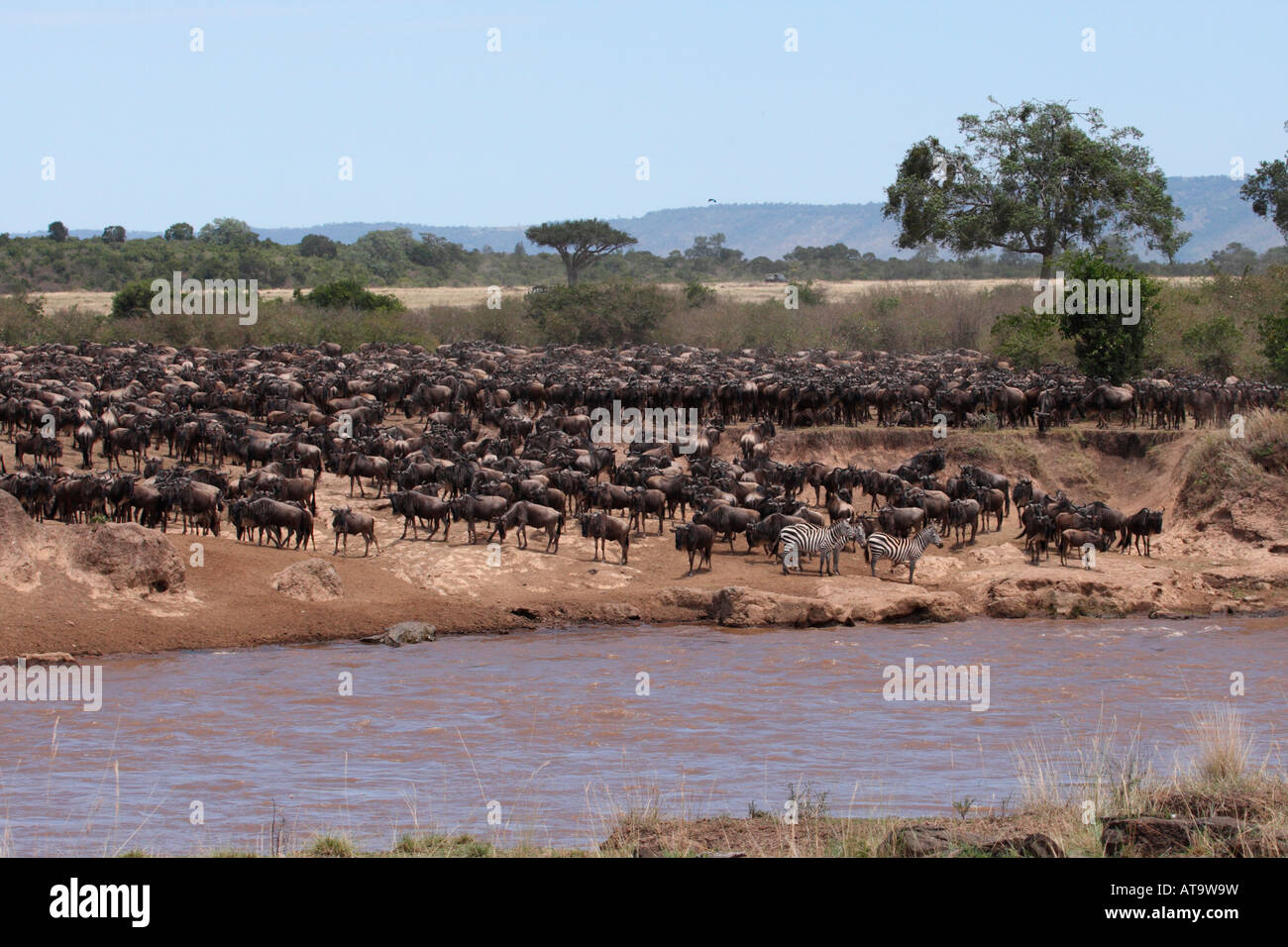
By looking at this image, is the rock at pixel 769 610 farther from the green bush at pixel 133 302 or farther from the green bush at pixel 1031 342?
the green bush at pixel 133 302

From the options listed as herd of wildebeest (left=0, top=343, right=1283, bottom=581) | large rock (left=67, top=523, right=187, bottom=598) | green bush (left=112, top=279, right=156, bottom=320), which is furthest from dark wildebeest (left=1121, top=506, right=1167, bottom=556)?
green bush (left=112, top=279, right=156, bottom=320)

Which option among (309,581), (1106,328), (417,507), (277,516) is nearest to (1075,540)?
(417,507)

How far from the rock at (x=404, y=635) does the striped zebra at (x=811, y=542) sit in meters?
5.95

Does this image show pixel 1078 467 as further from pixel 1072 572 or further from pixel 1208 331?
pixel 1208 331

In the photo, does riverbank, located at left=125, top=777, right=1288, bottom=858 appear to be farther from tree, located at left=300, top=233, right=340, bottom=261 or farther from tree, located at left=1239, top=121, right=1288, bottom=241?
tree, located at left=300, top=233, right=340, bottom=261

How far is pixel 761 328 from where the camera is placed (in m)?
55.3

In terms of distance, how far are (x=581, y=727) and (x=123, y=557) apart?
749 cm

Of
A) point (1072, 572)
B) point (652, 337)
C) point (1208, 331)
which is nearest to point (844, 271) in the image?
point (652, 337)

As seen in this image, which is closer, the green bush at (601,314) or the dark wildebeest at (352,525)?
the dark wildebeest at (352,525)

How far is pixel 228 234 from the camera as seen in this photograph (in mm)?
109312

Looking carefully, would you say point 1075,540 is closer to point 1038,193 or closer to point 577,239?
point 1038,193

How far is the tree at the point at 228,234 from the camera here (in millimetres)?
103438

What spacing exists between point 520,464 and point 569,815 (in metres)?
14.4

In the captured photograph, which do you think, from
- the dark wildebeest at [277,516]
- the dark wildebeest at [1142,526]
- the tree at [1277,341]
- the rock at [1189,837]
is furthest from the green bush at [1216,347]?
the rock at [1189,837]
